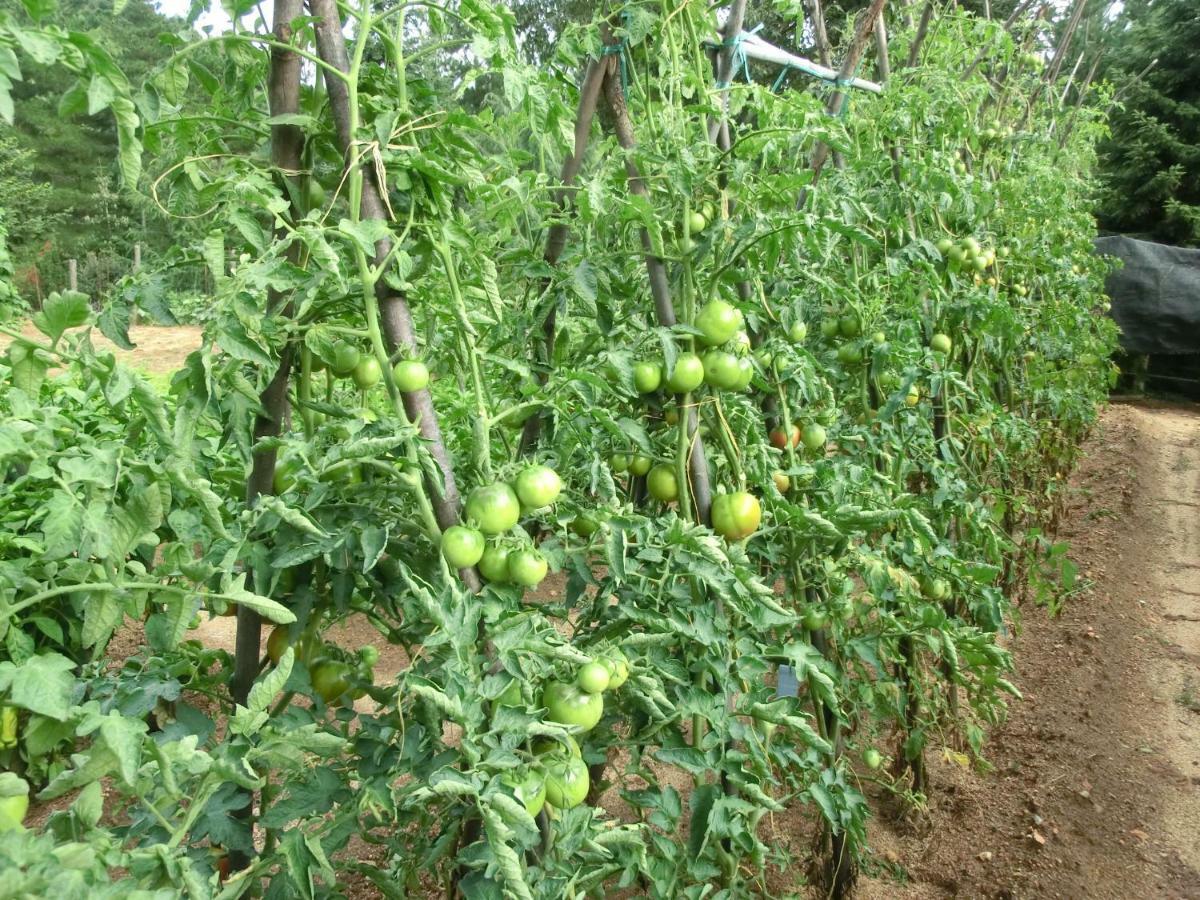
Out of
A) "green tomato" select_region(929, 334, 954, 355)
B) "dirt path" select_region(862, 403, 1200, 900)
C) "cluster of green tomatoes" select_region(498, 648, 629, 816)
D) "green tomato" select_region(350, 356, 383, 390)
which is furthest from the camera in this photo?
"green tomato" select_region(929, 334, 954, 355)

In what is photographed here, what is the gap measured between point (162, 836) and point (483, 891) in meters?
0.42

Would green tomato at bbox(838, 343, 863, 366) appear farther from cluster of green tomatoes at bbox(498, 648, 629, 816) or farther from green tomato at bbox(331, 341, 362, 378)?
green tomato at bbox(331, 341, 362, 378)

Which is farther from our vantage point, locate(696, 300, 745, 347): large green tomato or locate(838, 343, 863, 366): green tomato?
locate(838, 343, 863, 366): green tomato

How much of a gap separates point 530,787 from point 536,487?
41cm

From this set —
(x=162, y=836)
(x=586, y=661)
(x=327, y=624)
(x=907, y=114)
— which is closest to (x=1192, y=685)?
(x=907, y=114)

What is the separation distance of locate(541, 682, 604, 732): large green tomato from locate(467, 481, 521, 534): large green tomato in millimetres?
253

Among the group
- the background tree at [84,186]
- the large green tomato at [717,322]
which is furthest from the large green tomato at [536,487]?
the background tree at [84,186]

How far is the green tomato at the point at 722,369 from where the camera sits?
1491mm

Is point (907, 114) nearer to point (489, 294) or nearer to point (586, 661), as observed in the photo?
point (489, 294)

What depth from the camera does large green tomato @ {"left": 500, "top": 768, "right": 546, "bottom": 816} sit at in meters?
0.99

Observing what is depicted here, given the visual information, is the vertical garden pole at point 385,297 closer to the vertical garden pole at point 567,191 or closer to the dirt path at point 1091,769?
the vertical garden pole at point 567,191

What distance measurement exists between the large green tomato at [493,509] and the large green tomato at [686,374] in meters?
0.43

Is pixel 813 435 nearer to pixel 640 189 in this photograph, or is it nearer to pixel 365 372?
pixel 640 189

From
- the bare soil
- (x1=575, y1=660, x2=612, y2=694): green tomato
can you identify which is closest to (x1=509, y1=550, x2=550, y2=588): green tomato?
(x1=575, y1=660, x2=612, y2=694): green tomato
